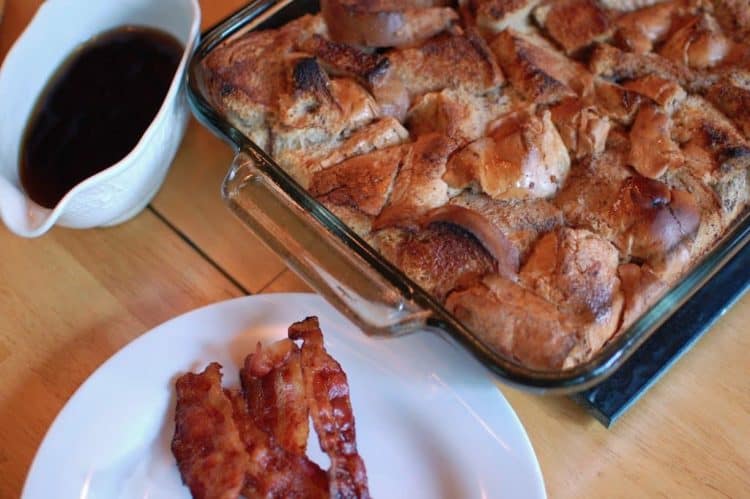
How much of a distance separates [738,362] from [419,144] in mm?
525

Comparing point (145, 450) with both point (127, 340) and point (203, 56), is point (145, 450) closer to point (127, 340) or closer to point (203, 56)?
point (127, 340)

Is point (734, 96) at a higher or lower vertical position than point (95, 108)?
higher

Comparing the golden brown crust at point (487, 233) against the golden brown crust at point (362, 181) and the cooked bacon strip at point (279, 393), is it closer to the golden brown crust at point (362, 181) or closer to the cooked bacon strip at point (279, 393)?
the golden brown crust at point (362, 181)

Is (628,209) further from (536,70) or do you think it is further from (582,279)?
(536,70)

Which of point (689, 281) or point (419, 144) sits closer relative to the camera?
point (689, 281)

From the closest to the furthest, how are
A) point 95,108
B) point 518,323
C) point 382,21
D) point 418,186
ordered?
point 518,323, point 418,186, point 382,21, point 95,108

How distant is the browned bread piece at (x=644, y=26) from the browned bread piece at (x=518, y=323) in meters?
0.42

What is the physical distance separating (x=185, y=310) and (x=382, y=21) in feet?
1.60

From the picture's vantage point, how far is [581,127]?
3.18 ft

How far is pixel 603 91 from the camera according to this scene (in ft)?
3.32

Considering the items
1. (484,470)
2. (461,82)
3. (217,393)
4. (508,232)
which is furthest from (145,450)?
(461,82)

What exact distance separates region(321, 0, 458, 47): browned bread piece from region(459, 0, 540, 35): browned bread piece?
4cm

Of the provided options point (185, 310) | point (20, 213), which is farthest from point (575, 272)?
point (20, 213)

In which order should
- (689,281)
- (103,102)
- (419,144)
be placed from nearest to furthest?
(689,281) < (419,144) < (103,102)
